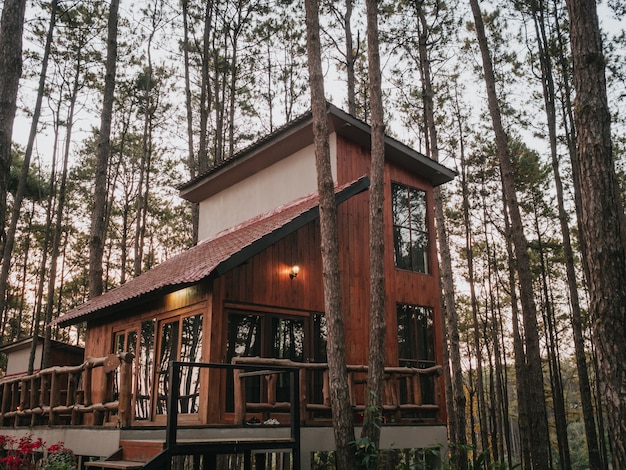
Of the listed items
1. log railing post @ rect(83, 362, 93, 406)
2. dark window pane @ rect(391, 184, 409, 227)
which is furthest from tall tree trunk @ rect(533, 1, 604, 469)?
log railing post @ rect(83, 362, 93, 406)

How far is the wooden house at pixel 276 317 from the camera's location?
24.8 ft

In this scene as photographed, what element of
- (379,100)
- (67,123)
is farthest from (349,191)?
(67,123)

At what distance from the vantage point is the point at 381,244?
7.41 meters

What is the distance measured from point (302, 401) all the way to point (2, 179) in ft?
16.0

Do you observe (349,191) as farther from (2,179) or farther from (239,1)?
(239,1)

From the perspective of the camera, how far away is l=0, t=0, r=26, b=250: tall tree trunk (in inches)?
247

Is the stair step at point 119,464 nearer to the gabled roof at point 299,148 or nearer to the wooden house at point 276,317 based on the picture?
the wooden house at point 276,317

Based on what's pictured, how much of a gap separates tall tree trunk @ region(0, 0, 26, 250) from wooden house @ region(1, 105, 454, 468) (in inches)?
105

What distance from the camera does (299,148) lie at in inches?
453

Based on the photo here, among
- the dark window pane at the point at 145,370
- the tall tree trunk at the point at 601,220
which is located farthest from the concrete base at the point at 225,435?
the tall tree trunk at the point at 601,220

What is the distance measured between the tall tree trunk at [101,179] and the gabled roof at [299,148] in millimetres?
2336

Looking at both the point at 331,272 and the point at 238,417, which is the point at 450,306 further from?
the point at 238,417

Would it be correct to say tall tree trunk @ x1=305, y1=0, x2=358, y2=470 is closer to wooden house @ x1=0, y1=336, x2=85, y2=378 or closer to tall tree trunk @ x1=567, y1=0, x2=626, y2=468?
tall tree trunk @ x1=567, y1=0, x2=626, y2=468

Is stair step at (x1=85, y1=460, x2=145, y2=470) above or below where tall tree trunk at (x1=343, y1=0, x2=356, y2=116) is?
below
